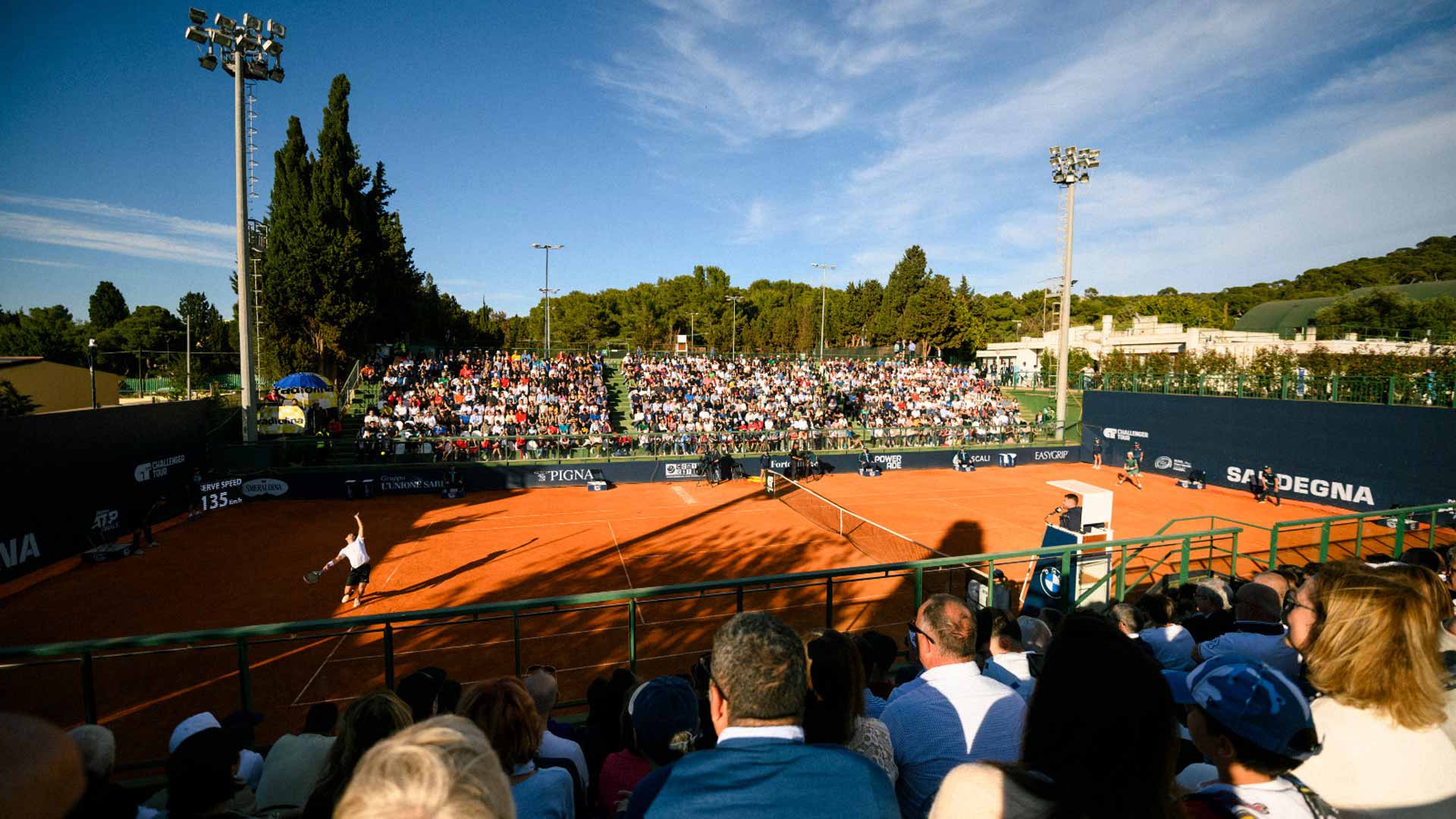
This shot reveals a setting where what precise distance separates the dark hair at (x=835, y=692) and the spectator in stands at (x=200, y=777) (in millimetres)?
2372

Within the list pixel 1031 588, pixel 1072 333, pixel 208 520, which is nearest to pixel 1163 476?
pixel 1031 588

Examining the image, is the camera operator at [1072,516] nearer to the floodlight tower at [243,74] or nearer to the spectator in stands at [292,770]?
the spectator in stands at [292,770]

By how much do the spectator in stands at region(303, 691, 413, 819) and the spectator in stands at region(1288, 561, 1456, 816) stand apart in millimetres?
3737

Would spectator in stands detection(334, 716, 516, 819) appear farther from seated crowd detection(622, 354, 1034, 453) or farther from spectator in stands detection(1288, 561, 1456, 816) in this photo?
seated crowd detection(622, 354, 1034, 453)

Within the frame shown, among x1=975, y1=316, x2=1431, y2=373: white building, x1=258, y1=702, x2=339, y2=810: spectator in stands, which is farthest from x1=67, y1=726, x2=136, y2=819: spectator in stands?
x1=975, y1=316, x2=1431, y2=373: white building

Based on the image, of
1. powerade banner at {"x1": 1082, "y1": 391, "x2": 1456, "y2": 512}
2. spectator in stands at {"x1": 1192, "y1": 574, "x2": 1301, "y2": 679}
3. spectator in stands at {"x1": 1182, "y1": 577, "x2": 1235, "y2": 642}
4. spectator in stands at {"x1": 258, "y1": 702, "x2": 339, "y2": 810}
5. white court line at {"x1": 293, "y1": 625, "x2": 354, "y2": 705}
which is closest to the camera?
spectator in stands at {"x1": 258, "y1": 702, "x2": 339, "y2": 810}

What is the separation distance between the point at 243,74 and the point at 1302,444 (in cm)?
4338

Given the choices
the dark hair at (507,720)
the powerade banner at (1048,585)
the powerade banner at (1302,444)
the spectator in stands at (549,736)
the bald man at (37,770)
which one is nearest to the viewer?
the bald man at (37,770)

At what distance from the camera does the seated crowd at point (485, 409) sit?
83.6 ft

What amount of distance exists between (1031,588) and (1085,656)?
8.14 m

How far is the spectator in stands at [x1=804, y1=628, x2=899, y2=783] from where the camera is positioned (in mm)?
2740

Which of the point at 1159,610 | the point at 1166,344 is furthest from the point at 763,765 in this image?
the point at 1166,344

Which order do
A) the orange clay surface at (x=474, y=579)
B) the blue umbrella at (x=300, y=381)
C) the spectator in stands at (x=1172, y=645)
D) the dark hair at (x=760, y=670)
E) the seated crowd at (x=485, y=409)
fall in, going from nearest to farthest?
the dark hair at (x=760, y=670) → the spectator in stands at (x=1172, y=645) → the orange clay surface at (x=474, y=579) → the seated crowd at (x=485, y=409) → the blue umbrella at (x=300, y=381)

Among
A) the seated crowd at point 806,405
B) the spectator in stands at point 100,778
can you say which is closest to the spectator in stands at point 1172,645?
the spectator in stands at point 100,778
